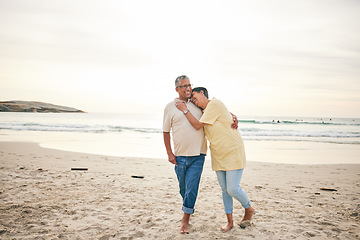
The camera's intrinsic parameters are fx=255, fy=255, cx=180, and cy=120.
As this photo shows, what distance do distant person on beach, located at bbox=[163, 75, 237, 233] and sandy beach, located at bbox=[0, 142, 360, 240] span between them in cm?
54

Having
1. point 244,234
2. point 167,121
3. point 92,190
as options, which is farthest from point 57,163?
point 244,234

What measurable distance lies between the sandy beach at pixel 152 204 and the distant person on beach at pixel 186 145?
21.3 inches

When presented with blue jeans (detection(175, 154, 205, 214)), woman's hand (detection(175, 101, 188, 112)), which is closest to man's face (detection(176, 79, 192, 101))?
woman's hand (detection(175, 101, 188, 112))

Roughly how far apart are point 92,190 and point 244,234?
3.27 metres

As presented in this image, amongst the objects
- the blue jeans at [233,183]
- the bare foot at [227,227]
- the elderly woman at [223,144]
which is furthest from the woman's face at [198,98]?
the bare foot at [227,227]

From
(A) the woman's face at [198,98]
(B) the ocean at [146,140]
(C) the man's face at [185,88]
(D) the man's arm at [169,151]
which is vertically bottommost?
(B) the ocean at [146,140]

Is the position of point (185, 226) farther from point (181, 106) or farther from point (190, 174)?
point (181, 106)

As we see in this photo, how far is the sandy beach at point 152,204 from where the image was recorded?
134 inches

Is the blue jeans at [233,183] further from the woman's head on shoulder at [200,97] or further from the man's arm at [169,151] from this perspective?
the woman's head on shoulder at [200,97]

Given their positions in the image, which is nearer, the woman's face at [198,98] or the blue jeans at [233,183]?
the blue jeans at [233,183]

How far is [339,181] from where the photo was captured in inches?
262

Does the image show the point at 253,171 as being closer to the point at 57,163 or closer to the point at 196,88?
the point at 196,88

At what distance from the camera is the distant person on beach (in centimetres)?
339

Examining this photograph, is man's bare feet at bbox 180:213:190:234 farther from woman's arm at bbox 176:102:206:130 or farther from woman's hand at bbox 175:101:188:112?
woman's hand at bbox 175:101:188:112
